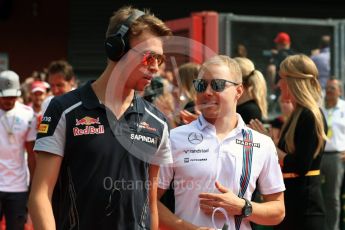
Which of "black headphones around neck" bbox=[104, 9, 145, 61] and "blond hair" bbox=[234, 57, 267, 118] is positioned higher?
"black headphones around neck" bbox=[104, 9, 145, 61]

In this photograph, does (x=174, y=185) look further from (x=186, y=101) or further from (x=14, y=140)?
(x=14, y=140)

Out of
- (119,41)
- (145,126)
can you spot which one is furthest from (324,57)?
(119,41)

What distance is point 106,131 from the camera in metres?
3.47

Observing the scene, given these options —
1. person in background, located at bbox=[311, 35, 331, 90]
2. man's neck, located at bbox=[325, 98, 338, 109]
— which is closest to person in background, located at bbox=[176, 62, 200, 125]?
person in background, located at bbox=[311, 35, 331, 90]

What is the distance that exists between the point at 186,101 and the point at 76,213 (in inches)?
144

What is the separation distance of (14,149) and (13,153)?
0.05 m

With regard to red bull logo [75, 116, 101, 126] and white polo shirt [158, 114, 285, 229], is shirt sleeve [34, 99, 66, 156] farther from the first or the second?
white polo shirt [158, 114, 285, 229]

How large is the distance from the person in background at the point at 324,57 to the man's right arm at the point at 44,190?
20.8 ft

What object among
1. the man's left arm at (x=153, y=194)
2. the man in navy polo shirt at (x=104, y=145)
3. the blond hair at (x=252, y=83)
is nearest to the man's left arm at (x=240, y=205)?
the man's left arm at (x=153, y=194)

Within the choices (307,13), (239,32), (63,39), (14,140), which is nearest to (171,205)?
(14,140)

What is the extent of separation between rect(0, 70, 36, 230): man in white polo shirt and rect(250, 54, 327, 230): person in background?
3320 millimetres

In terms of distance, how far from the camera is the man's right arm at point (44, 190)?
3.38 meters

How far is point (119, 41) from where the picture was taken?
3.46 meters

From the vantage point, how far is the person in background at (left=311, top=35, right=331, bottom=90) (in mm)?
9328
